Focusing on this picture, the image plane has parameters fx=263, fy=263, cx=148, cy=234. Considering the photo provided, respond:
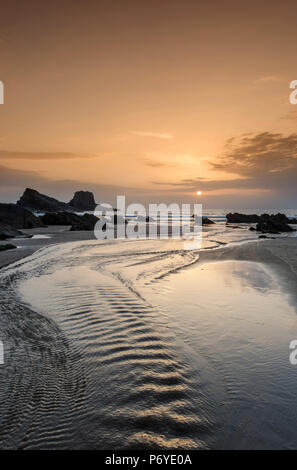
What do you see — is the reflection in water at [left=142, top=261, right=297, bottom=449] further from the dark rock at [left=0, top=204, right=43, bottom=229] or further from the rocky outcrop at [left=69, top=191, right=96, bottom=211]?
the rocky outcrop at [left=69, top=191, right=96, bottom=211]

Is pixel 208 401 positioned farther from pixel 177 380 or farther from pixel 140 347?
pixel 140 347

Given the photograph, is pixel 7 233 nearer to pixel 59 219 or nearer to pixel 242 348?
pixel 59 219

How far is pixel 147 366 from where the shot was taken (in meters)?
4.38

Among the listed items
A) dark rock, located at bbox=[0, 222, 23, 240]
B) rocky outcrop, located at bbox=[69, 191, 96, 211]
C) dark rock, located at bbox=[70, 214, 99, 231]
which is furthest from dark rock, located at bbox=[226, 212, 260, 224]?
rocky outcrop, located at bbox=[69, 191, 96, 211]

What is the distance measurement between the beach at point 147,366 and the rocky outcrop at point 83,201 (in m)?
159

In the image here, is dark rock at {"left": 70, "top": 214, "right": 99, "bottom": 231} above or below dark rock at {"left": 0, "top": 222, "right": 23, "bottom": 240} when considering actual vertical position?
above

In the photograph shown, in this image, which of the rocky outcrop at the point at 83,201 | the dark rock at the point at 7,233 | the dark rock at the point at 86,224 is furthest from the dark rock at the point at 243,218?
the rocky outcrop at the point at 83,201

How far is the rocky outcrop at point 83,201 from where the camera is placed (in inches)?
6407

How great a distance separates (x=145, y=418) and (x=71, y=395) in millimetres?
1082

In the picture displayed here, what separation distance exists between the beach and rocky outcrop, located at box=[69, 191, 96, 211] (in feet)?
520

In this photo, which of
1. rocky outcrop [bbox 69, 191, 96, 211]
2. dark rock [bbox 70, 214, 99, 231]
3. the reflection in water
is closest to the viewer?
the reflection in water

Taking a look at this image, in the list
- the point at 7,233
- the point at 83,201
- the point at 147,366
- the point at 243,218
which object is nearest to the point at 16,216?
the point at 7,233

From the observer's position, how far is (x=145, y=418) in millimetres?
3166

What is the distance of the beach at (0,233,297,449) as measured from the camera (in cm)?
297
